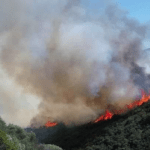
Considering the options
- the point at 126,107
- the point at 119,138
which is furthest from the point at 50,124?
the point at 119,138

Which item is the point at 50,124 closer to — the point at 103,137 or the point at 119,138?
the point at 103,137

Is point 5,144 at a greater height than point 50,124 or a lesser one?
lesser

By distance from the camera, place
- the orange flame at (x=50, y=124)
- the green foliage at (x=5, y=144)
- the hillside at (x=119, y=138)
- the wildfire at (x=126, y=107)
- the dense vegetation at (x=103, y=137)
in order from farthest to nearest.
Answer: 1. the orange flame at (x=50, y=124)
2. the wildfire at (x=126, y=107)
3. the hillside at (x=119, y=138)
4. the dense vegetation at (x=103, y=137)
5. the green foliage at (x=5, y=144)

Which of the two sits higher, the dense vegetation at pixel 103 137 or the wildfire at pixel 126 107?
the wildfire at pixel 126 107

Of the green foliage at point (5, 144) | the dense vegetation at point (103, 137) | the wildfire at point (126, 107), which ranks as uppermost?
the wildfire at point (126, 107)

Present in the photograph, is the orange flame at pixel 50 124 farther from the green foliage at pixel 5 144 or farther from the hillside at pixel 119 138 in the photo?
the green foliage at pixel 5 144

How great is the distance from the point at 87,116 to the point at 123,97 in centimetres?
1238

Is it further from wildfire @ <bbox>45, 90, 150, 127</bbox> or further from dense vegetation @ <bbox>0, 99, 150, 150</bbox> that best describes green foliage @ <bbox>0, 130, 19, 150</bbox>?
wildfire @ <bbox>45, 90, 150, 127</bbox>

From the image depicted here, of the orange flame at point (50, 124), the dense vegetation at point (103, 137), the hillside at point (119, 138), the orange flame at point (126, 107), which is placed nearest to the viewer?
the dense vegetation at point (103, 137)

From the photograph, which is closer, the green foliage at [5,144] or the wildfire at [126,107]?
the green foliage at [5,144]

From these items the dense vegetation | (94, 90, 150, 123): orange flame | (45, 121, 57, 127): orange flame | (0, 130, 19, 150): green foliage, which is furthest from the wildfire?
(0, 130, 19, 150): green foliage

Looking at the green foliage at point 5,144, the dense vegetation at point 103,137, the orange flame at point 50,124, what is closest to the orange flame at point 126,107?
the dense vegetation at point 103,137

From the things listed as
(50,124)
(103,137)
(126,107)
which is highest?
(50,124)

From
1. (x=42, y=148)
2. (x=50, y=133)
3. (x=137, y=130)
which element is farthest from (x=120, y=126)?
(x=50, y=133)
